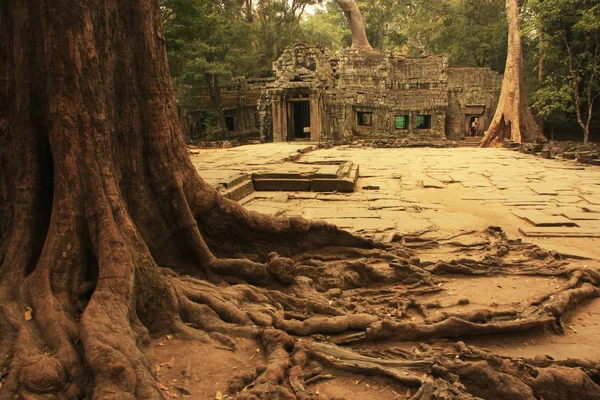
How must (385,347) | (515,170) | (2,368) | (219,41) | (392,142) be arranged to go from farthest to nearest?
(219,41)
(392,142)
(515,170)
(385,347)
(2,368)

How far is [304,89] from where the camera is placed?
21703 mm

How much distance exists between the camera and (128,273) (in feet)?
8.47

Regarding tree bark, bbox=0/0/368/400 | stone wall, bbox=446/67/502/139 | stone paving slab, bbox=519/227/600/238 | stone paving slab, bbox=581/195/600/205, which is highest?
stone wall, bbox=446/67/502/139

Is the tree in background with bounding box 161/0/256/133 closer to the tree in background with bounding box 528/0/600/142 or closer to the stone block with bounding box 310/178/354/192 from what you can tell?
the stone block with bounding box 310/178/354/192

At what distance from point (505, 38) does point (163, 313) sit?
31.0m

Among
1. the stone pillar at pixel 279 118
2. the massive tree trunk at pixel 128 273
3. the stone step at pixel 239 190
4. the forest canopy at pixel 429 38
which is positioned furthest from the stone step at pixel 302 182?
the stone pillar at pixel 279 118

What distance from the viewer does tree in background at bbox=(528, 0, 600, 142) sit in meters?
17.7

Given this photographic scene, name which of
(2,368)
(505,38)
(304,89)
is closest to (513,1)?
(505,38)

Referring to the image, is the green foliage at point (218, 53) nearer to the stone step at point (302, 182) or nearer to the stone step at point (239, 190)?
the stone step at point (302, 182)

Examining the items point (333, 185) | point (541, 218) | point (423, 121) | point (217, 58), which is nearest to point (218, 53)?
point (217, 58)

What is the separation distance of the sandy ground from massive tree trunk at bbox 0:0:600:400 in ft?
0.43

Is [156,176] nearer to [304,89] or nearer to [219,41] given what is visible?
[304,89]

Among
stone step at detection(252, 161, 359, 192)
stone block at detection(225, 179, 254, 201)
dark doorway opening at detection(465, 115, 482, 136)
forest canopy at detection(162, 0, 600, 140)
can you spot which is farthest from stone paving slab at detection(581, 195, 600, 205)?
dark doorway opening at detection(465, 115, 482, 136)

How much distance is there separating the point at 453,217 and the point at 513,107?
17.9 m
